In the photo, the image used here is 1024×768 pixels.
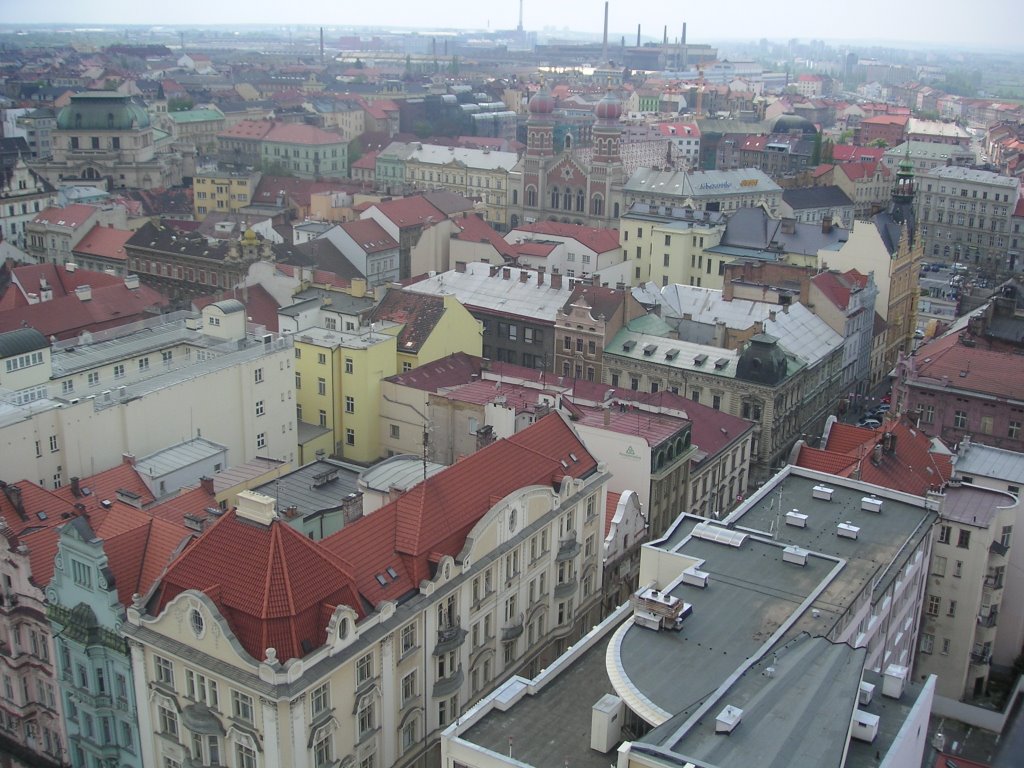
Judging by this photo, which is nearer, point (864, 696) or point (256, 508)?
point (864, 696)

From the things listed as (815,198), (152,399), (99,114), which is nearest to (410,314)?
(152,399)

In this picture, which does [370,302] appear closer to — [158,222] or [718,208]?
[158,222]

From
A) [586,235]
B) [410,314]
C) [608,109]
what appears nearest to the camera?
[410,314]

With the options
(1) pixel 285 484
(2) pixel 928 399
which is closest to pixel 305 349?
(1) pixel 285 484

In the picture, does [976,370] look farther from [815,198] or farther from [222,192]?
[222,192]

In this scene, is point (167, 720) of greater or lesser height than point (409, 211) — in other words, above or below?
below

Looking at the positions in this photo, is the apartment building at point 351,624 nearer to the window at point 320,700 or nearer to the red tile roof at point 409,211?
the window at point 320,700

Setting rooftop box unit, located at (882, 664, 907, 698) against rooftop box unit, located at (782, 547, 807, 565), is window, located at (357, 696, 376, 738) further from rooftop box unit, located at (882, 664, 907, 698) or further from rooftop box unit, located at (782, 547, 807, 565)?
rooftop box unit, located at (882, 664, 907, 698)
